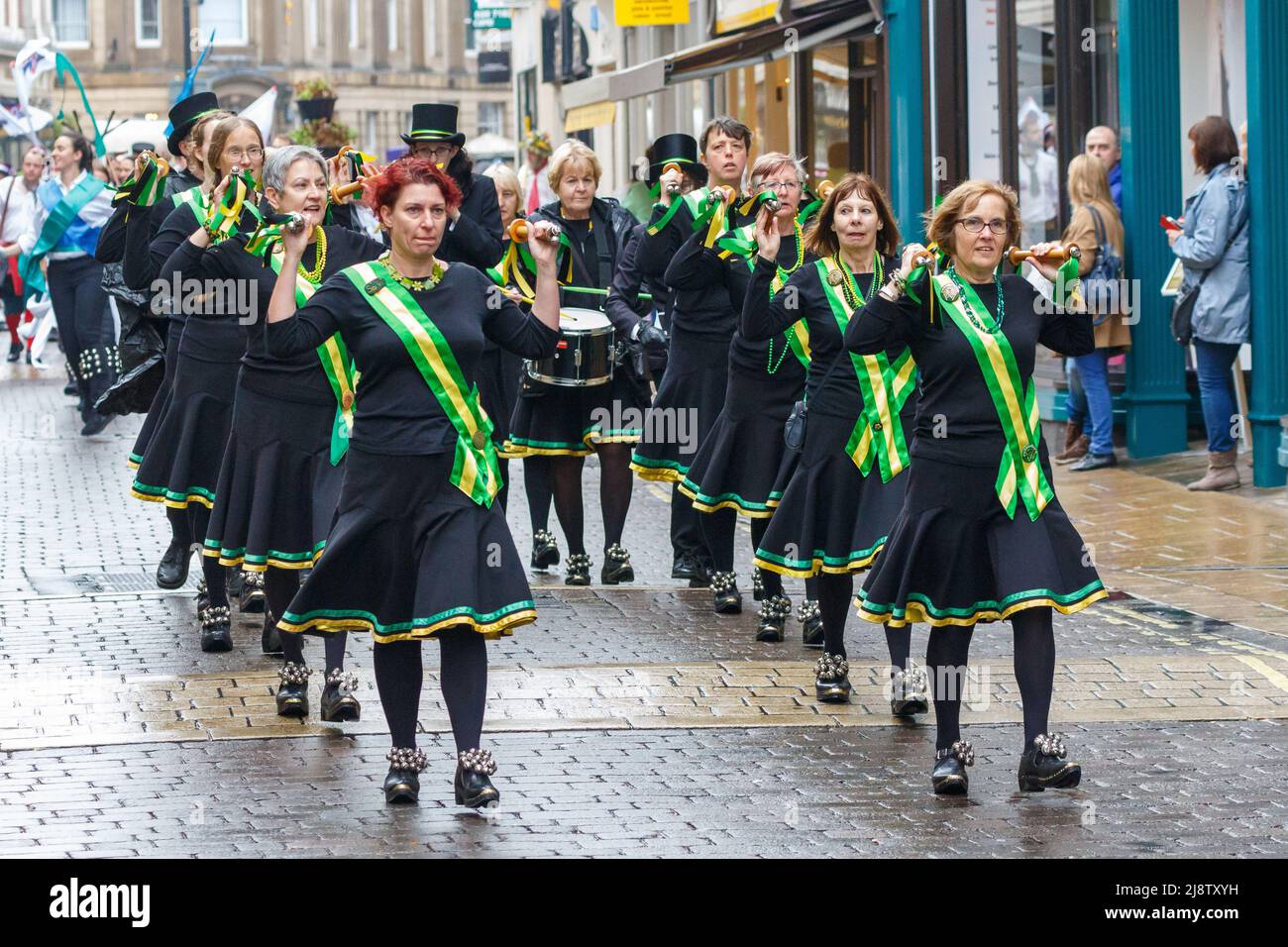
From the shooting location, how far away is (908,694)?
296 inches

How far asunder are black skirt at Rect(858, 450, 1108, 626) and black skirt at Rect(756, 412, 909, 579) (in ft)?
3.44

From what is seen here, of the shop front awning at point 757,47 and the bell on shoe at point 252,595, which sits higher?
the shop front awning at point 757,47

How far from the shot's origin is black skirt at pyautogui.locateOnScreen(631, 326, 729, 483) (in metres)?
9.88

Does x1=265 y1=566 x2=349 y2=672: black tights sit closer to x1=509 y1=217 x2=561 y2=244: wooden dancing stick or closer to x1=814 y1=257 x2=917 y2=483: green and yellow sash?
x1=509 y1=217 x2=561 y2=244: wooden dancing stick

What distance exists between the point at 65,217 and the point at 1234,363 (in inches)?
340

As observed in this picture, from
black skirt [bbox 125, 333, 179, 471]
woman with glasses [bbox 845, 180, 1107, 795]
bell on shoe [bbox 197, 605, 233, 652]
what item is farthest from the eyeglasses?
black skirt [bbox 125, 333, 179, 471]

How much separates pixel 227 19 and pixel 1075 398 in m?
63.5

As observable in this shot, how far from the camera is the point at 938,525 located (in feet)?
21.7

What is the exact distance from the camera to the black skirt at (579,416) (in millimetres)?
10531

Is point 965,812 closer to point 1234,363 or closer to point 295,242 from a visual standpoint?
point 295,242

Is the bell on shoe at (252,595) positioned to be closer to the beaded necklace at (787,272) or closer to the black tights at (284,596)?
the black tights at (284,596)

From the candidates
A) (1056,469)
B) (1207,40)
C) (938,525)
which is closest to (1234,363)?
(1056,469)

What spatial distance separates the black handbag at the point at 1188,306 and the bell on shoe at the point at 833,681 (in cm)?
588

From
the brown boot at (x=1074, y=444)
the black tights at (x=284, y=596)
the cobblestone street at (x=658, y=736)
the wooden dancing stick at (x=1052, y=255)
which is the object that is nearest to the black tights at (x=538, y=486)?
the cobblestone street at (x=658, y=736)
